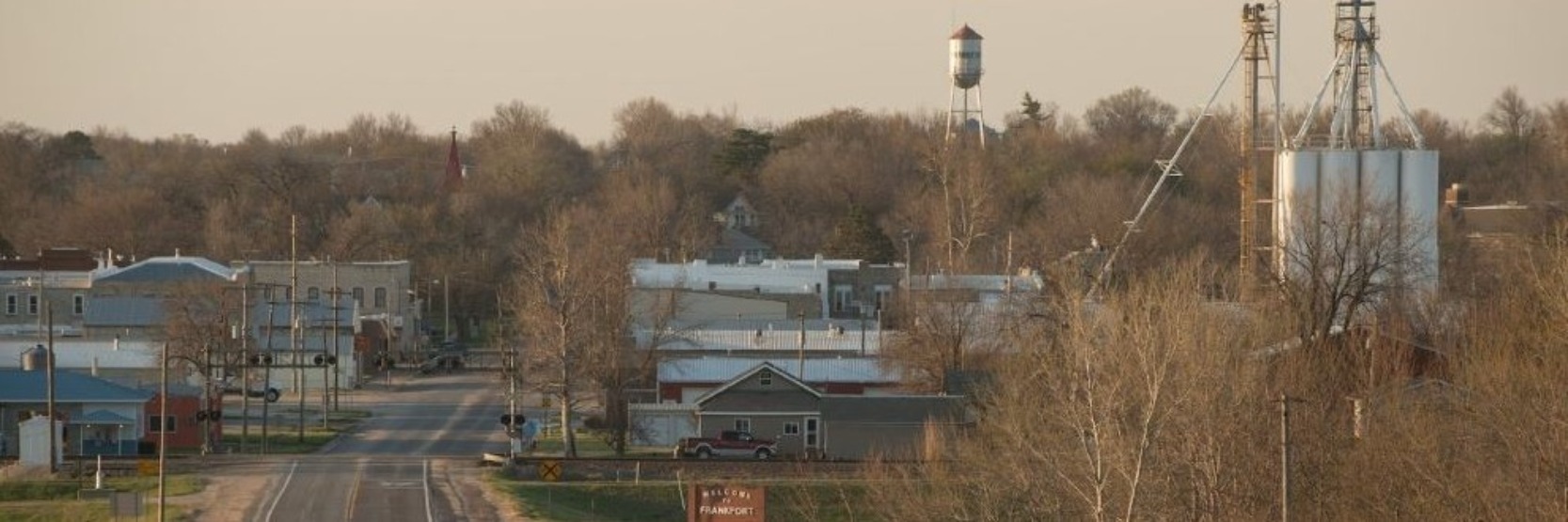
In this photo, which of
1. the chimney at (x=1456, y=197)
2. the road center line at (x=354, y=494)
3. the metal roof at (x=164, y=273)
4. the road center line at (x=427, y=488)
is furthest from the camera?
the chimney at (x=1456, y=197)

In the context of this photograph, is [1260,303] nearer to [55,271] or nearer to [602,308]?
[602,308]

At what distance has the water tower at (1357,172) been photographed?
68.3 meters

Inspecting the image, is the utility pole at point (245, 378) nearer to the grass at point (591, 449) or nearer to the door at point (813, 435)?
the grass at point (591, 449)

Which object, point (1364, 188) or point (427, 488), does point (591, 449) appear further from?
point (1364, 188)

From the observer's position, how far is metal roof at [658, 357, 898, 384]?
65812mm

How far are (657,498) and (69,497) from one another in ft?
34.0

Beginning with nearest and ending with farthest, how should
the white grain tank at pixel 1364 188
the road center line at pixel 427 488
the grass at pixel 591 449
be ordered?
1. the road center line at pixel 427 488
2. the grass at pixel 591 449
3. the white grain tank at pixel 1364 188

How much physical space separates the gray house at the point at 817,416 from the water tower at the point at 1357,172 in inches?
494

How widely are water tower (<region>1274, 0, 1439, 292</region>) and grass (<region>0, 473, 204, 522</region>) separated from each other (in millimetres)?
28555

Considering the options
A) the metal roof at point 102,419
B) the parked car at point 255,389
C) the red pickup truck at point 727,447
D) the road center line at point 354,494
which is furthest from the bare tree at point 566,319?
the parked car at point 255,389

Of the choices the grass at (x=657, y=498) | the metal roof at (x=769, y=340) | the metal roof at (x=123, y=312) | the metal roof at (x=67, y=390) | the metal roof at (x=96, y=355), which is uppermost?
the metal roof at (x=123, y=312)

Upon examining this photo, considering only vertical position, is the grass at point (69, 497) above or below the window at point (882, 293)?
below

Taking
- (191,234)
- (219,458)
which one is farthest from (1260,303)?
(191,234)

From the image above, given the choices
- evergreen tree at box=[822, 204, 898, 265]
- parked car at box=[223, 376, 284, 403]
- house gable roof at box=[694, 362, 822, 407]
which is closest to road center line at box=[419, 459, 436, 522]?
house gable roof at box=[694, 362, 822, 407]
